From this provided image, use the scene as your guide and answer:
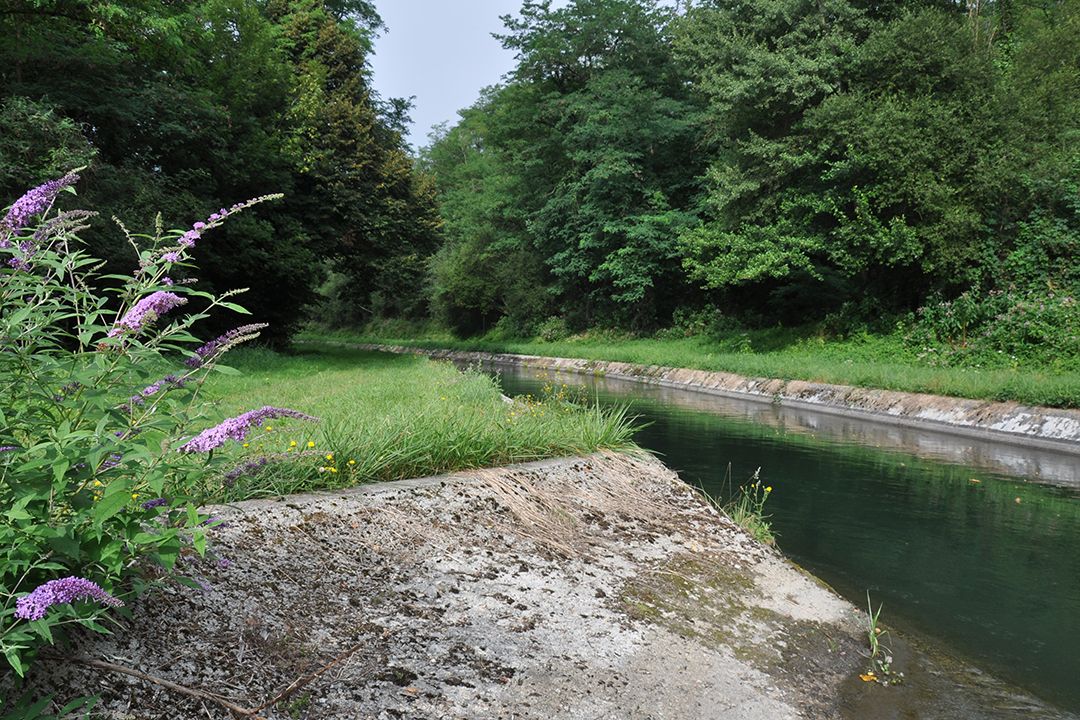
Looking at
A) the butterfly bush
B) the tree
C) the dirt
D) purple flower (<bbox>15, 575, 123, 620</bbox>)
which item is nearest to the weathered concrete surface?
the dirt

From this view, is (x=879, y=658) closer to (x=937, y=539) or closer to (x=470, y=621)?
(x=470, y=621)

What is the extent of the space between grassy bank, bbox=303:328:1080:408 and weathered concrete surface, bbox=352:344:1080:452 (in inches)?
9.3

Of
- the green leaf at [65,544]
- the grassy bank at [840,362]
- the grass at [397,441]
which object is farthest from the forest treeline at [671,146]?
the green leaf at [65,544]

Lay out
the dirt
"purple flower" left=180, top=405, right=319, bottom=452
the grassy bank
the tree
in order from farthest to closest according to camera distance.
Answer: the tree → the grassy bank → the dirt → "purple flower" left=180, top=405, right=319, bottom=452

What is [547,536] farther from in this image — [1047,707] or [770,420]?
[770,420]

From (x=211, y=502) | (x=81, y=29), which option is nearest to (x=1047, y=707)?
(x=211, y=502)

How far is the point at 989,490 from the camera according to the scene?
26.2 feet

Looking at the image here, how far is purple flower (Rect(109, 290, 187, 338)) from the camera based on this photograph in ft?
7.40

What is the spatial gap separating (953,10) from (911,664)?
25.3 meters

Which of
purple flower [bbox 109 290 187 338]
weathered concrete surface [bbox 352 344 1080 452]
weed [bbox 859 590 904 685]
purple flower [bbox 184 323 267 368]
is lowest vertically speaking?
weathered concrete surface [bbox 352 344 1080 452]

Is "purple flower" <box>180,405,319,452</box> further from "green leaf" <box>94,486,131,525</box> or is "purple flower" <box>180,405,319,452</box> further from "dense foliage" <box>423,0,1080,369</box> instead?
"dense foliage" <box>423,0,1080,369</box>

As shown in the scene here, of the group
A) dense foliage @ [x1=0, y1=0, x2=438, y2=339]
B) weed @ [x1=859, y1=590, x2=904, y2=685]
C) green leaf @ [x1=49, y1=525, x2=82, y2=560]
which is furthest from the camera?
dense foliage @ [x1=0, y1=0, x2=438, y2=339]

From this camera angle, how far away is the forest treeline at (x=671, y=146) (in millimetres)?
14422

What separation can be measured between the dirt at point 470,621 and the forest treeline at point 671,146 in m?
10.8
